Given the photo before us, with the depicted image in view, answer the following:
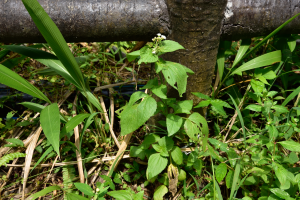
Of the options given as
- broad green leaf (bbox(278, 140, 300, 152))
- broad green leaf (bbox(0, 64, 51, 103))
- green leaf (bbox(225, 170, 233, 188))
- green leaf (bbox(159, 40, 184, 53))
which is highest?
green leaf (bbox(159, 40, 184, 53))

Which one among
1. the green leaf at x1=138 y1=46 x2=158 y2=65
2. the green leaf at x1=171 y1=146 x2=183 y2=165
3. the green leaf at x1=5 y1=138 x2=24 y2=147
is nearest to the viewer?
the green leaf at x1=138 y1=46 x2=158 y2=65

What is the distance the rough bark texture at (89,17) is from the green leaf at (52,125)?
→ 46 cm

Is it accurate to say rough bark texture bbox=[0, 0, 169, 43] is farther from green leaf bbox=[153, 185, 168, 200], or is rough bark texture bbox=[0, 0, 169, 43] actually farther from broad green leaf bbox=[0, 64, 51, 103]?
green leaf bbox=[153, 185, 168, 200]

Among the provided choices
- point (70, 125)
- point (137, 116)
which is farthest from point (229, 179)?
point (70, 125)

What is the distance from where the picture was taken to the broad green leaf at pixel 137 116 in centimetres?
→ 103

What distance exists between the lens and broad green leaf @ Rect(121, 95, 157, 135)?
103 centimetres

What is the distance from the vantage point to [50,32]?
→ 3.51 feet

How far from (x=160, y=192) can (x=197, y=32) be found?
0.98m

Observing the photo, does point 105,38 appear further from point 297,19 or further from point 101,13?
point 297,19

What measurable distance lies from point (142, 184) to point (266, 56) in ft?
4.13

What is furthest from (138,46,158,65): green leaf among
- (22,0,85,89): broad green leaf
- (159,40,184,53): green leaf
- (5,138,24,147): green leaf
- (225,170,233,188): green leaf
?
(5,138,24,147): green leaf

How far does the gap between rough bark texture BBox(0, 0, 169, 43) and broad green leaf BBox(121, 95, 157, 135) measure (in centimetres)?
48

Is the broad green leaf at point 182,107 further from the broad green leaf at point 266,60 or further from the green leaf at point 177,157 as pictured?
the broad green leaf at point 266,60

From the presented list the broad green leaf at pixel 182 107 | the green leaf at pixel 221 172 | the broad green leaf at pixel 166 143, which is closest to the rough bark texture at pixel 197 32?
the broad green leaf at pixel 182 107
